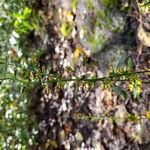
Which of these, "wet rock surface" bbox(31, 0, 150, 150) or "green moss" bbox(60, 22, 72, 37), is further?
"green moss" bbox(60, 22, 72, 37)

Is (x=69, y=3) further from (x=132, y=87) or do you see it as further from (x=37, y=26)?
(x=132, y=87)

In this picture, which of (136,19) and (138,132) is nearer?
(138,132)

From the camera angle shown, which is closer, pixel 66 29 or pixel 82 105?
pixel 82 105

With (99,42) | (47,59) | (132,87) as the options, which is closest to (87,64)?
(99,42)

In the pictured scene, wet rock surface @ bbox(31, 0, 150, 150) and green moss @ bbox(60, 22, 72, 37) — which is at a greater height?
green moss @ bbox(60, 22, 72, 37)

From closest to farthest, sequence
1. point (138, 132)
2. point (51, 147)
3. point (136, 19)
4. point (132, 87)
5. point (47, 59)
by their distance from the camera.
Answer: point (132, 87) → point (138, 132) → point (136, 19) → point (51, 147) → point (47, 59)
